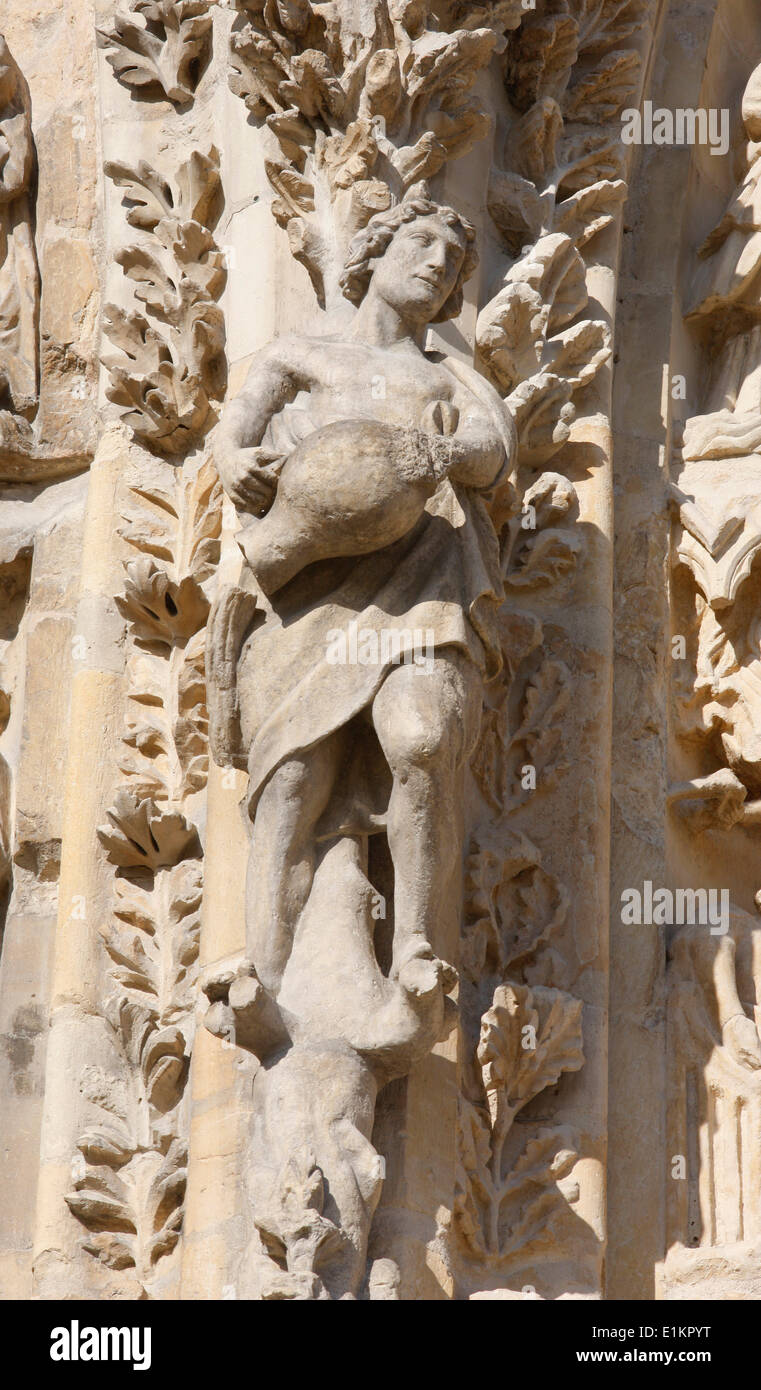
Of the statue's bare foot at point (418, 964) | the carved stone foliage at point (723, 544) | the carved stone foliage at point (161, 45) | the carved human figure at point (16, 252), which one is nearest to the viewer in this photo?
the statue's bare foot at point (418, 964)

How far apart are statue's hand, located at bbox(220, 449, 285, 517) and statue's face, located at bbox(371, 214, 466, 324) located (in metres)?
0.46

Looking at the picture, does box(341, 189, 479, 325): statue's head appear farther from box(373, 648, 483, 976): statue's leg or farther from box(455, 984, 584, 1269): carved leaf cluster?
box(455, 984, 584, 1269): carved leaf cluster

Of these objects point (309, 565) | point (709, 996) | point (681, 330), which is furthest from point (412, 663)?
point (681, 330)

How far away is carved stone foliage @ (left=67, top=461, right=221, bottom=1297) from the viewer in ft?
18.8

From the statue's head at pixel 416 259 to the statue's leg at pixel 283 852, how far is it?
90 centimetres

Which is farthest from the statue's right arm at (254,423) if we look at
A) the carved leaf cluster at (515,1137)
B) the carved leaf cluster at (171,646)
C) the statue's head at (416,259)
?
the carved leaf cluster at (515,1137)

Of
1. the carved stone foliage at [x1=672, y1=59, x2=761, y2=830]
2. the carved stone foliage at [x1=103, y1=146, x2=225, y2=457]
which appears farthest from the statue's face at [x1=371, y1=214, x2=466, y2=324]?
the carved stone foliage at [x1=672, y1=59, x2=761, y2=830]

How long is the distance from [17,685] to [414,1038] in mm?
1774

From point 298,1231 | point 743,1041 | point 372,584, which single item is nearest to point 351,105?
point 372,584

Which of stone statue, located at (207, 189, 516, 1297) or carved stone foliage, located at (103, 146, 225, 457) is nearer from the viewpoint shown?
stone statue, located at (207, 189, 516, 1297)

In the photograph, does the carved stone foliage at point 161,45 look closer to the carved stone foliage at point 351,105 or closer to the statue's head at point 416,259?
the carved stone foliage at point 351,105

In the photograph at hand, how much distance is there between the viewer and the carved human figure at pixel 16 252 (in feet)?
22.3

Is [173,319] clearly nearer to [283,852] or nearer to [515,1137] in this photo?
[283,852]

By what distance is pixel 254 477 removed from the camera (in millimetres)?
5438
